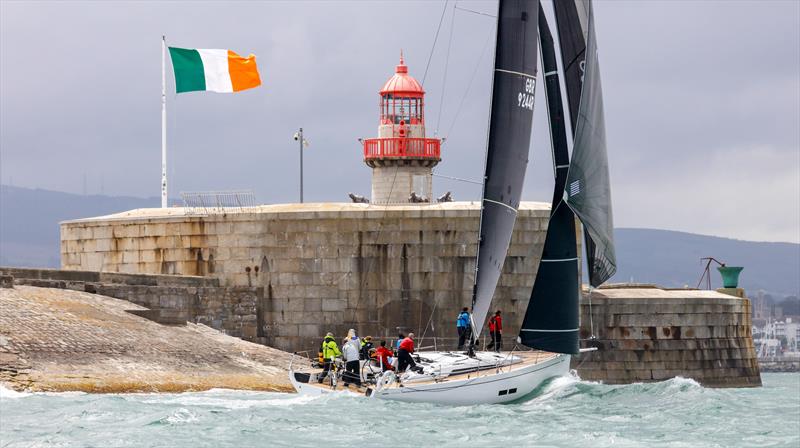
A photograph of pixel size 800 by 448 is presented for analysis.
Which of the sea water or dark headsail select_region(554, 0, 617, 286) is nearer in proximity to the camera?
the sea water

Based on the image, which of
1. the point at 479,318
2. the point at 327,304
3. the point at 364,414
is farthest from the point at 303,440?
the point at 327,304

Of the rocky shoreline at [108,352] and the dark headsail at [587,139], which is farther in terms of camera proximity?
the dark headsail at [587,139]

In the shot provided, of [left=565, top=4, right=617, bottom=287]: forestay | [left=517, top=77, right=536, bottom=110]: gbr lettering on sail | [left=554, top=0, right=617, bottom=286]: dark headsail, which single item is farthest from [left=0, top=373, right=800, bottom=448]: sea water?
[left=517, top=77, right=536, bottom=110]: gbr lettering on sail

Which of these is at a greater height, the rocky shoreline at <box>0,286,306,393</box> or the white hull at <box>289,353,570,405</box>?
the rocky shoreline at <box>0,286,306,393</box>

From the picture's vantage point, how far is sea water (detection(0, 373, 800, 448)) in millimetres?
27109

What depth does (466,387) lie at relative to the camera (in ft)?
105

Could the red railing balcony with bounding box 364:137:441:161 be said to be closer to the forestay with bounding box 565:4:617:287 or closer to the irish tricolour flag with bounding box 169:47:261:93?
the irish tricolour flag with bounding box 169:47:261:93

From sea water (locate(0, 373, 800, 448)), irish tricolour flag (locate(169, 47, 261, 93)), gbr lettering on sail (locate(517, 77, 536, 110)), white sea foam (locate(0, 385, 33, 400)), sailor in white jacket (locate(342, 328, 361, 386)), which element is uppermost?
irish tricolour flag (locate(169, 47, 261, 93))

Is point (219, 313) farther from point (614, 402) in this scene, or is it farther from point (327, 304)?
point (614, 402)

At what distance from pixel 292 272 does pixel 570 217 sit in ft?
32.4

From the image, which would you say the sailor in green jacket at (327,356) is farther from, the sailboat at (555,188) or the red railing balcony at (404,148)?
the red railing balcony at (404,148)

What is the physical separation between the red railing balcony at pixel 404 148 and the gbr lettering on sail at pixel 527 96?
18399mm

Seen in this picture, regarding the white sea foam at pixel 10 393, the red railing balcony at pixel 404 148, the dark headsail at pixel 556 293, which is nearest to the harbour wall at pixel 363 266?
the dark headsail at pixel 556 293

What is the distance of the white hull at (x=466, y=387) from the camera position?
31.7 meters
